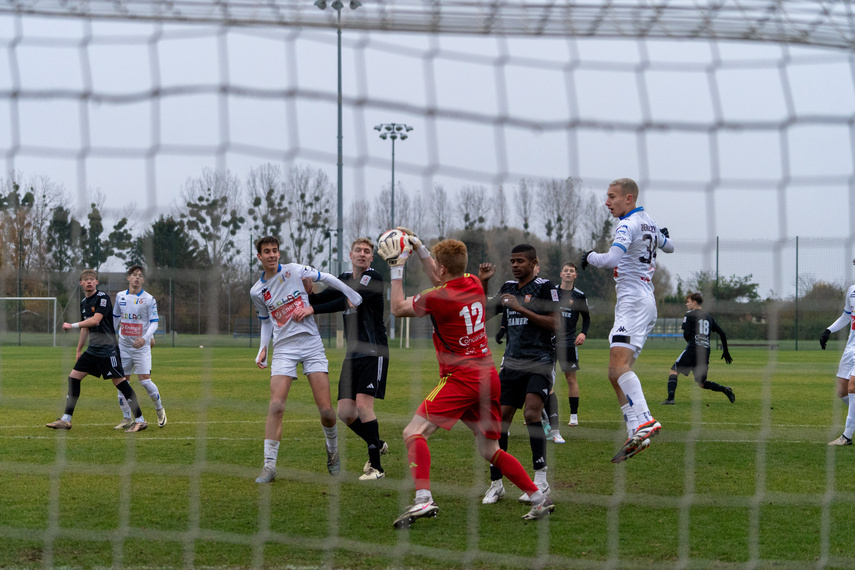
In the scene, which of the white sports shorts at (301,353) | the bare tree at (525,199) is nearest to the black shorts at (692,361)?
the bare tree at (525,199)

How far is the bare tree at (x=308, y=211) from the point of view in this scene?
225 inches

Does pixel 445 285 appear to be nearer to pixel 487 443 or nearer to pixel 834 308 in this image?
pixel 487 443

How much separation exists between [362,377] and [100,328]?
13.2 ft

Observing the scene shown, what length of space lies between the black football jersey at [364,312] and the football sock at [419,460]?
5.75ft

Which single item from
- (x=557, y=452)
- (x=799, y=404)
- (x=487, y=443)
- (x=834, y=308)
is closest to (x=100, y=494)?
(x=487, y=443)

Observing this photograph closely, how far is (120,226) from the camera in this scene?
5797 millimetres

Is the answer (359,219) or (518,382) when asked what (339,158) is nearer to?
(359,219)

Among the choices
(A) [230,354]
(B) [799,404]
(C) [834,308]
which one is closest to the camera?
(C) [834,308]

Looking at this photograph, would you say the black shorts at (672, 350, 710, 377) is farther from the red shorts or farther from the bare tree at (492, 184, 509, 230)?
the red shorts

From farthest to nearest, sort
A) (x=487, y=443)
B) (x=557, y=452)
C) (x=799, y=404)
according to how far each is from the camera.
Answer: (x=799, y=404) < (x=557, y=452) < (x=487, y=443)

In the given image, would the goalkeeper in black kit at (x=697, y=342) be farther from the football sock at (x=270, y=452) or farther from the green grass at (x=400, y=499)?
the football sock at (x=270, y=452)

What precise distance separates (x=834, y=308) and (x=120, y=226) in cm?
712

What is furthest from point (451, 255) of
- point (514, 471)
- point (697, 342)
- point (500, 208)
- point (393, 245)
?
point (697, 342)

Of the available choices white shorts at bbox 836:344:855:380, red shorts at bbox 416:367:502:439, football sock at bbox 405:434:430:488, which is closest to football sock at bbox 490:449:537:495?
red shorts at bbox 416:367:502:439
